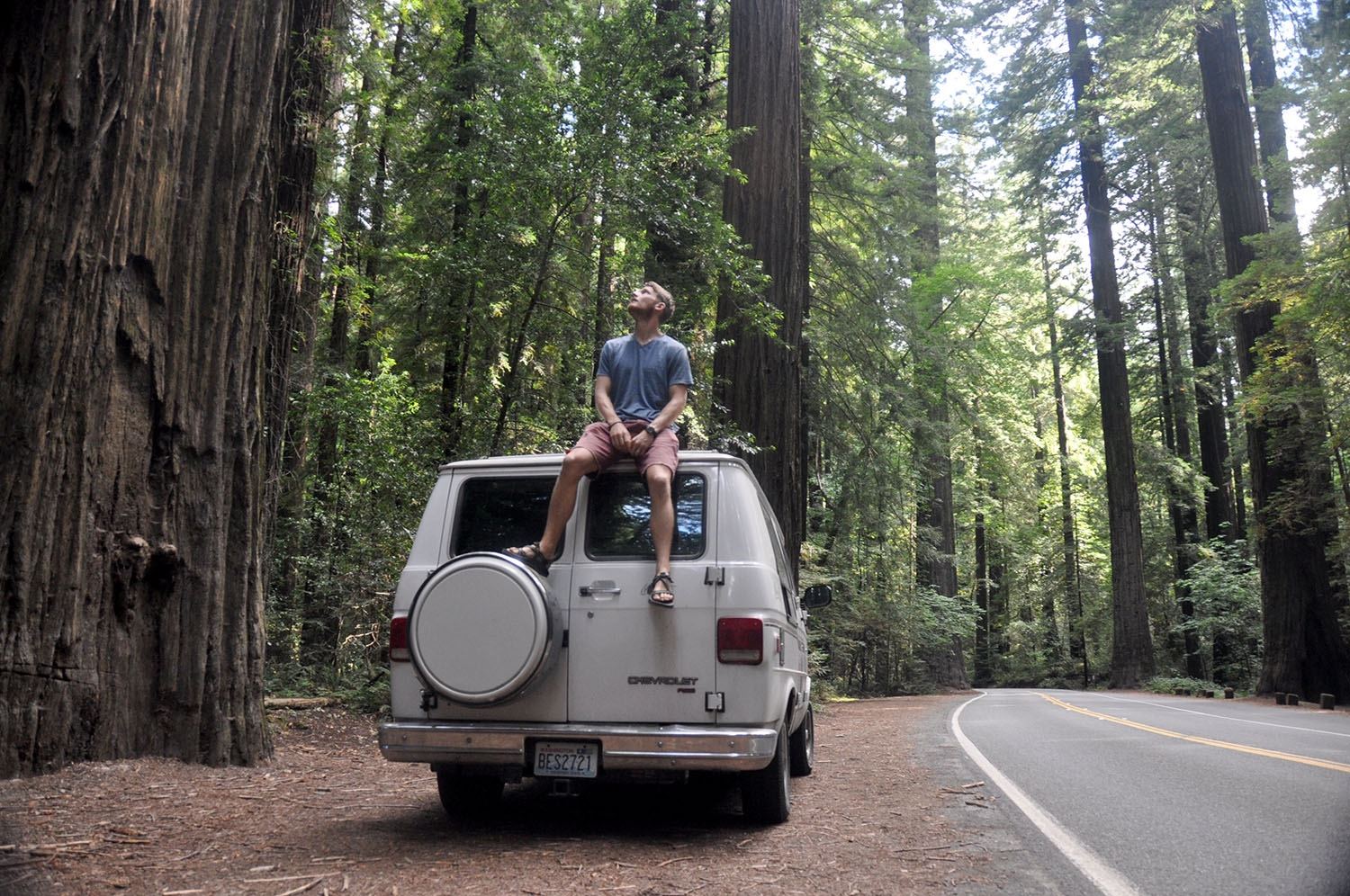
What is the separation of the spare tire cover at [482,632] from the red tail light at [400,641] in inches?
10.1

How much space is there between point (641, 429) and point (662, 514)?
694mm

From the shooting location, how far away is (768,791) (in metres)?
5.25

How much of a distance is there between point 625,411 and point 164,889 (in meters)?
3.31

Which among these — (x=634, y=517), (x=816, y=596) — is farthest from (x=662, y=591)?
(x=816, y=596)

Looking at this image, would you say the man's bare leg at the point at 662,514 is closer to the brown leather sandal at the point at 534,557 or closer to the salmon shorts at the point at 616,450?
the salmon shorts at the point at 616,450

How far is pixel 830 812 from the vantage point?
5.92 metres

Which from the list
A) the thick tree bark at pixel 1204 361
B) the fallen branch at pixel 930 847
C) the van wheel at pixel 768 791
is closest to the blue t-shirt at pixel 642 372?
the van wheel at pixel 768 791

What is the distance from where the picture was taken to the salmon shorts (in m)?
5.30

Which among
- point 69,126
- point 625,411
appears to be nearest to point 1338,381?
point 625,411

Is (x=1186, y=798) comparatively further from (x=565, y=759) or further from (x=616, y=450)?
(x=616, y=450)

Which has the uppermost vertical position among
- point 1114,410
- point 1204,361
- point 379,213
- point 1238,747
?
point 1204,361

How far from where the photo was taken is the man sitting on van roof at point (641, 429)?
5.05m

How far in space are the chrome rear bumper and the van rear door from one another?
0.11 metres

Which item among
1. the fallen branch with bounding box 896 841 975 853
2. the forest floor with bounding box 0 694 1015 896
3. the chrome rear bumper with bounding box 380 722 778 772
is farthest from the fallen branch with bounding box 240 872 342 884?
the fallen branch with bounding box 896 841 975 853
